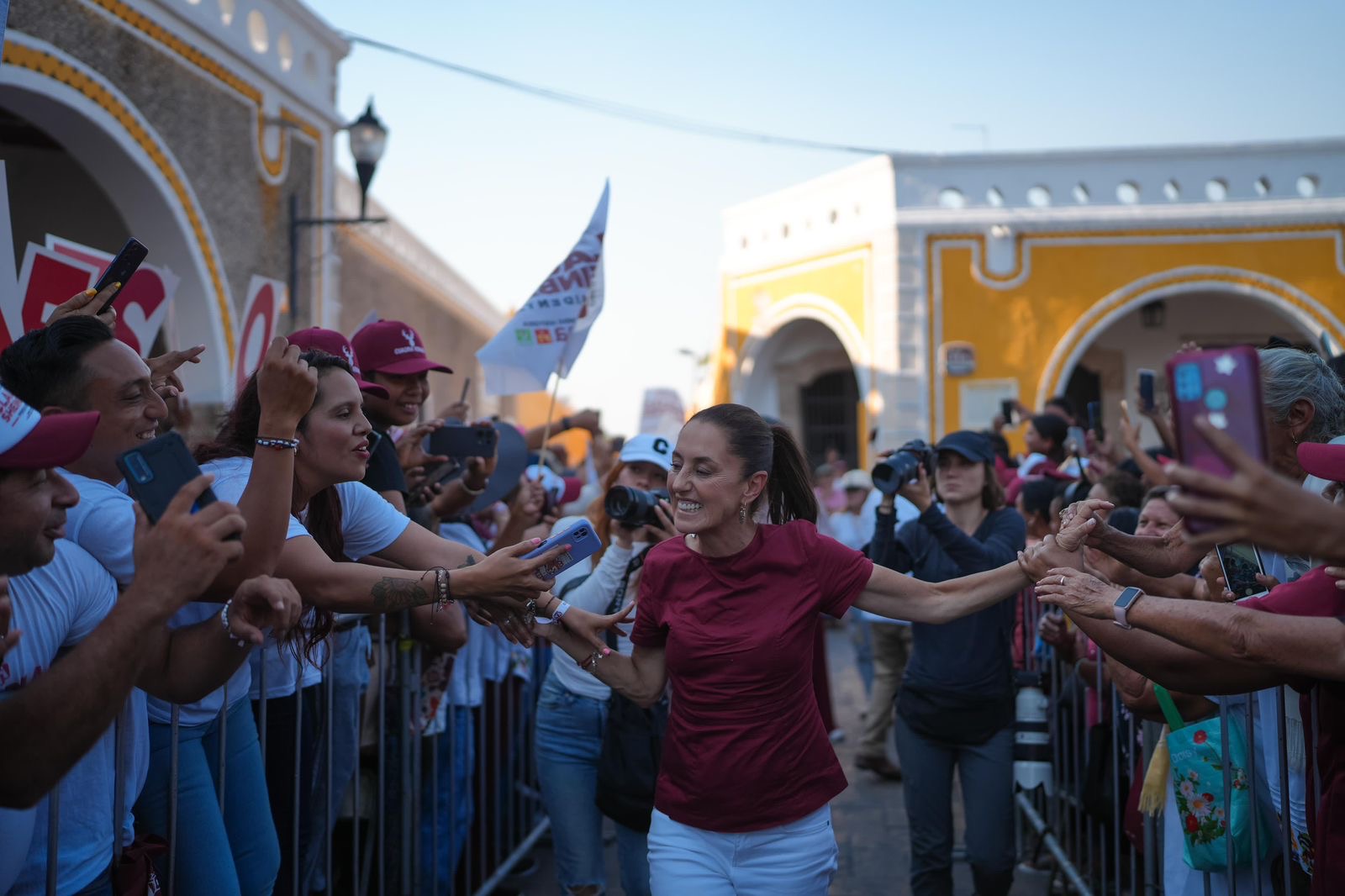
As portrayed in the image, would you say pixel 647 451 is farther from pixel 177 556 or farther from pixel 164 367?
pixel 177 556

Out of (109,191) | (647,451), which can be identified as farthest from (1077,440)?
(109,191)

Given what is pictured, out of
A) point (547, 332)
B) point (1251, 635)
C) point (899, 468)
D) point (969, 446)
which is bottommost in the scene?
point (1251, 635)

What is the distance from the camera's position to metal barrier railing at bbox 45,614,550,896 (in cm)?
330

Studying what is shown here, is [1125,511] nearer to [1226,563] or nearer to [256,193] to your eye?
[1226,563]

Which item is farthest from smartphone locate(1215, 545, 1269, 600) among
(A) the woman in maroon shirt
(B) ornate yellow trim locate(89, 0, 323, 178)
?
(B) ornate yellow trim locate(89, 0, 323, 178)

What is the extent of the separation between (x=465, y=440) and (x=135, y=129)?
16.1 ft

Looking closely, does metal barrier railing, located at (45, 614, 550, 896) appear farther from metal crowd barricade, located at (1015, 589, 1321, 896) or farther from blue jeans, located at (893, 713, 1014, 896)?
metal crowd barricade, located at (1015, 589, 1321, 896)

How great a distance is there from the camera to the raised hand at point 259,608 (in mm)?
2299

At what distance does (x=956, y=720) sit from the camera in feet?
14.4

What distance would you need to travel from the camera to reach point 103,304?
10.5 feet

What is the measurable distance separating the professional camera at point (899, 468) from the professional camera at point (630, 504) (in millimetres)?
943

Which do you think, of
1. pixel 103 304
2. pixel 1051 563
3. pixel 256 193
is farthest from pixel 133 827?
pixel 256 193

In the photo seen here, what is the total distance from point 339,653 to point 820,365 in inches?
612

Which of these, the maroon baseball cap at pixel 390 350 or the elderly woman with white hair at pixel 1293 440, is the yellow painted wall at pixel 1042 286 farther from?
the elderly woman with white hair at pixel 1293 440
